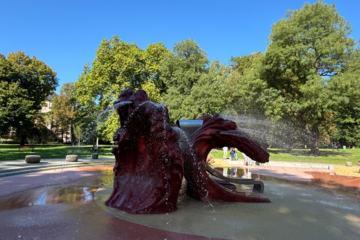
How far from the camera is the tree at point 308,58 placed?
81.2 feet

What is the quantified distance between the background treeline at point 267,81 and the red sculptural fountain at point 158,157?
17.9 metres

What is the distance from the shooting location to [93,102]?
98.6ft

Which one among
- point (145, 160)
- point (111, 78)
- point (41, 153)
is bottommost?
point (41, 153)

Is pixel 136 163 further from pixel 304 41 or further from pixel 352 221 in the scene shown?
pixel 304 41

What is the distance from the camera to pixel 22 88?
3875 cm

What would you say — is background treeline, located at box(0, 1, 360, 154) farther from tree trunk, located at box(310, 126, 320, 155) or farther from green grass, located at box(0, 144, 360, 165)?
green grass, located at box(0, 144, 360, 165)

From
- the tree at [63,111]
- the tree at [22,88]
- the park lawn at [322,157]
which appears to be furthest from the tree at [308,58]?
the tree at [63,111]

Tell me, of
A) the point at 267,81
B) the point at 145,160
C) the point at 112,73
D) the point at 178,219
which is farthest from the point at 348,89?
the point at 112,73

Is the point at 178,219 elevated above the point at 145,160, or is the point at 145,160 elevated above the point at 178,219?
the point at 145,160

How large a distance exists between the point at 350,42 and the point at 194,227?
29.9 metres

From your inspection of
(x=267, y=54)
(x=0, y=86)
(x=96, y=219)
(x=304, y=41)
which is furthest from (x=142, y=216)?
(x=0, y=86)

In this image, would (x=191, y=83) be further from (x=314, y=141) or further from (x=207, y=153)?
(x=207, y=153)

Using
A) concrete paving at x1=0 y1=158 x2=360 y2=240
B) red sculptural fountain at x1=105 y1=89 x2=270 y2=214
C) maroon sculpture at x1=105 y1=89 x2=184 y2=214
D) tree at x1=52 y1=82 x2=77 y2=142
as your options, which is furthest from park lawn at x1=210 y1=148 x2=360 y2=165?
tree at x1=52 y1=82 x2=77 y2=142

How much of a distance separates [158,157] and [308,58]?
24924mm
